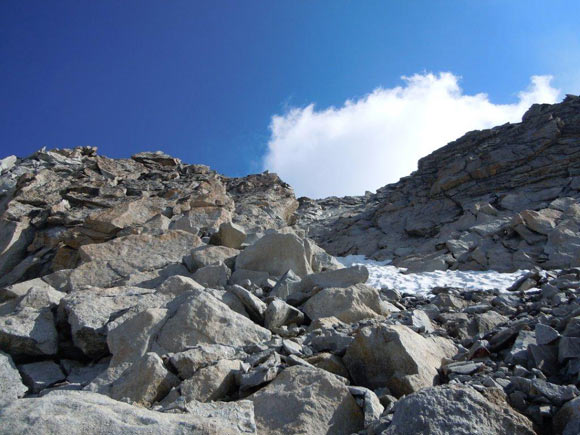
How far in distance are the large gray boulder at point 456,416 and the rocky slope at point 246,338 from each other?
1 cm

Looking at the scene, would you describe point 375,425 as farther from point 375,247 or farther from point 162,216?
point 375,247

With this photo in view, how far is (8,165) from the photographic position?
97.7 feet

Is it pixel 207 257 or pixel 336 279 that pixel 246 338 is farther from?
pixel 207 257

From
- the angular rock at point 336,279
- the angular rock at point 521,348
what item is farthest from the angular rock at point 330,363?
the angular rock at point 336,279

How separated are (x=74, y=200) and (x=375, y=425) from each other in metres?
17.8

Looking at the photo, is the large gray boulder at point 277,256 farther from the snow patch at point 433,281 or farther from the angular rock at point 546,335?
the angular rock at point 546,335

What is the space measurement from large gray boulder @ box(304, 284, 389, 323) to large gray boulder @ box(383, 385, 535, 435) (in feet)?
12.6

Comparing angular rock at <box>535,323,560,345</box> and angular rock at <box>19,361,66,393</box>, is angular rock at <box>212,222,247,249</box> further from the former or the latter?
angular rock at <box>535,323,560,345</box>

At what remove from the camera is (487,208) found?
949 inches

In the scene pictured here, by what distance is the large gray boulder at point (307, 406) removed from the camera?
388cm

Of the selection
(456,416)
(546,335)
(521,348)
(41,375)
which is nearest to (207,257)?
(41,375)

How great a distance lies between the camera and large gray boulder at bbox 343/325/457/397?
4.71 meters

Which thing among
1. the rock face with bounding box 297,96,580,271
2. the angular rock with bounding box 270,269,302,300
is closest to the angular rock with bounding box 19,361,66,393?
the angular rock with bounding box 270,269,302,300

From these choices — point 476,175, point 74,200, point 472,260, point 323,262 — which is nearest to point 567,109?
point 476,175
